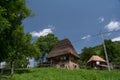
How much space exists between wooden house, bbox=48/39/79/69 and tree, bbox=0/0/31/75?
2839 cm

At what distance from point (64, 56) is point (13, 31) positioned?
38.0m

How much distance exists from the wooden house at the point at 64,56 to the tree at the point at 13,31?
93.1 feet

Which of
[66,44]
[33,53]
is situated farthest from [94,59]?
[33,53]

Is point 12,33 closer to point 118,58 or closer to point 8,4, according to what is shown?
point 8,4

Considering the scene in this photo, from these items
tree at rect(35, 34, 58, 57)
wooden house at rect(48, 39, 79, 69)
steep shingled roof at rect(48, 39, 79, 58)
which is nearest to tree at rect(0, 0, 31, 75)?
wooden house at rect(48, 39, 79, 69)

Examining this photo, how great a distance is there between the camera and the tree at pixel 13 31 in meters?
29.5

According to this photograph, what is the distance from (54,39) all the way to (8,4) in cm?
6931

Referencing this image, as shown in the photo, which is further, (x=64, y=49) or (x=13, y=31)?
(x=64, y=49)

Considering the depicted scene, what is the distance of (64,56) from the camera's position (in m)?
73.2

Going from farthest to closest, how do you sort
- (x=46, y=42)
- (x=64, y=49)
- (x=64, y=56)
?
(x=46, y=42) < (x=64, y=49) < (x=64, y=56)

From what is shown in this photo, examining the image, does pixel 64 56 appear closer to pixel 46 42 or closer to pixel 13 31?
pixel 46 42

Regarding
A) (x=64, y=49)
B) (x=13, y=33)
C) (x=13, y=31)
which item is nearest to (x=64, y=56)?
(x=64, y=49)

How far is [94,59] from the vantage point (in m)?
76.2

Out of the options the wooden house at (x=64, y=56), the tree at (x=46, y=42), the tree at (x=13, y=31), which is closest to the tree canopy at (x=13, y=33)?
the tree at (x=13, y=31)
